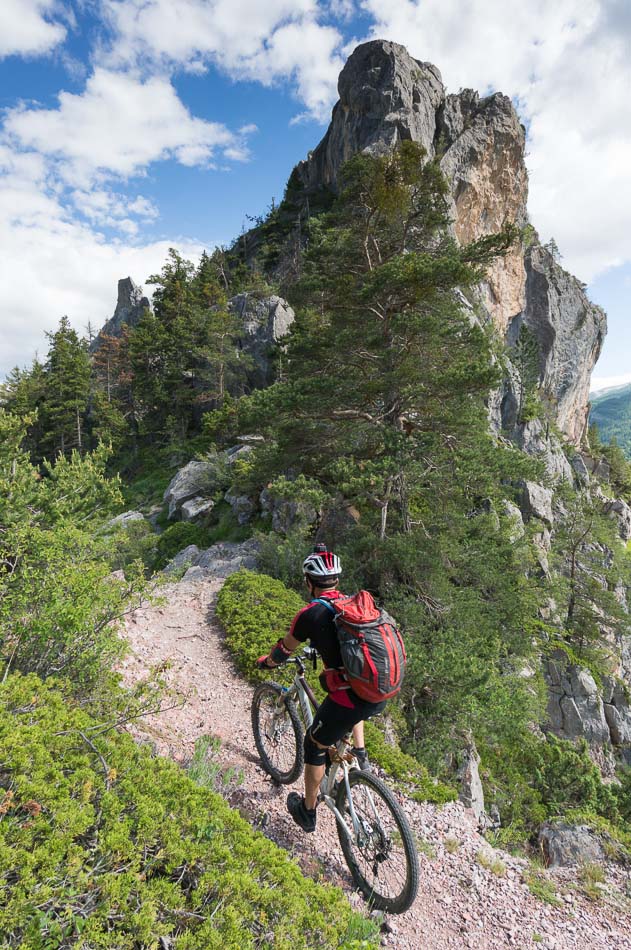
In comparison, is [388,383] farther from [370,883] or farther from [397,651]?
[370,883]

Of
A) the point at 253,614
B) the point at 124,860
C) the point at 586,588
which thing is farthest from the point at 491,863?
the point at 586,588

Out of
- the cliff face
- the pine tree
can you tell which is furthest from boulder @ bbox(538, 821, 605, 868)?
the pine tree

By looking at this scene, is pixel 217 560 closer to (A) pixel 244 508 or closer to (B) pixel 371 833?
(A) pixel 244 508

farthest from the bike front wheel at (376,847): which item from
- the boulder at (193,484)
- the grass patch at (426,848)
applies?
the boulder at (193,484)

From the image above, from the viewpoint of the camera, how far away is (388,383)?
434 inches

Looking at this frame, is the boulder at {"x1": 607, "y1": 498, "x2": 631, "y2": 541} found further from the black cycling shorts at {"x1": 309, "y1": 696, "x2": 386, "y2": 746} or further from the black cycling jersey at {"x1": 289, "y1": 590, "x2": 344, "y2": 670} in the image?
the black cycling jersey at {"x1": 289, "y1": 590, "x2": 344, "y2": 670}

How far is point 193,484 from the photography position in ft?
73.0

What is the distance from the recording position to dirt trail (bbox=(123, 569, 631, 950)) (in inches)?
136

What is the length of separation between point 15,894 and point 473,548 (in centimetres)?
1095

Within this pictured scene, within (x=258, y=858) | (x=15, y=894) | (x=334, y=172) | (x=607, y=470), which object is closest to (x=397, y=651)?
(x=258, y=858)

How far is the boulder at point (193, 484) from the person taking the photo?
2136cm

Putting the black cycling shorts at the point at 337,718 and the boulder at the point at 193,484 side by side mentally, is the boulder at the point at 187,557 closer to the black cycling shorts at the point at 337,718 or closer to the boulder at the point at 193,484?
the boulder at the point at 193,484

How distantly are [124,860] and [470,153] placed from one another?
48.1 meters

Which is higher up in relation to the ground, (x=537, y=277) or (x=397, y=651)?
(x=537, y=277)
